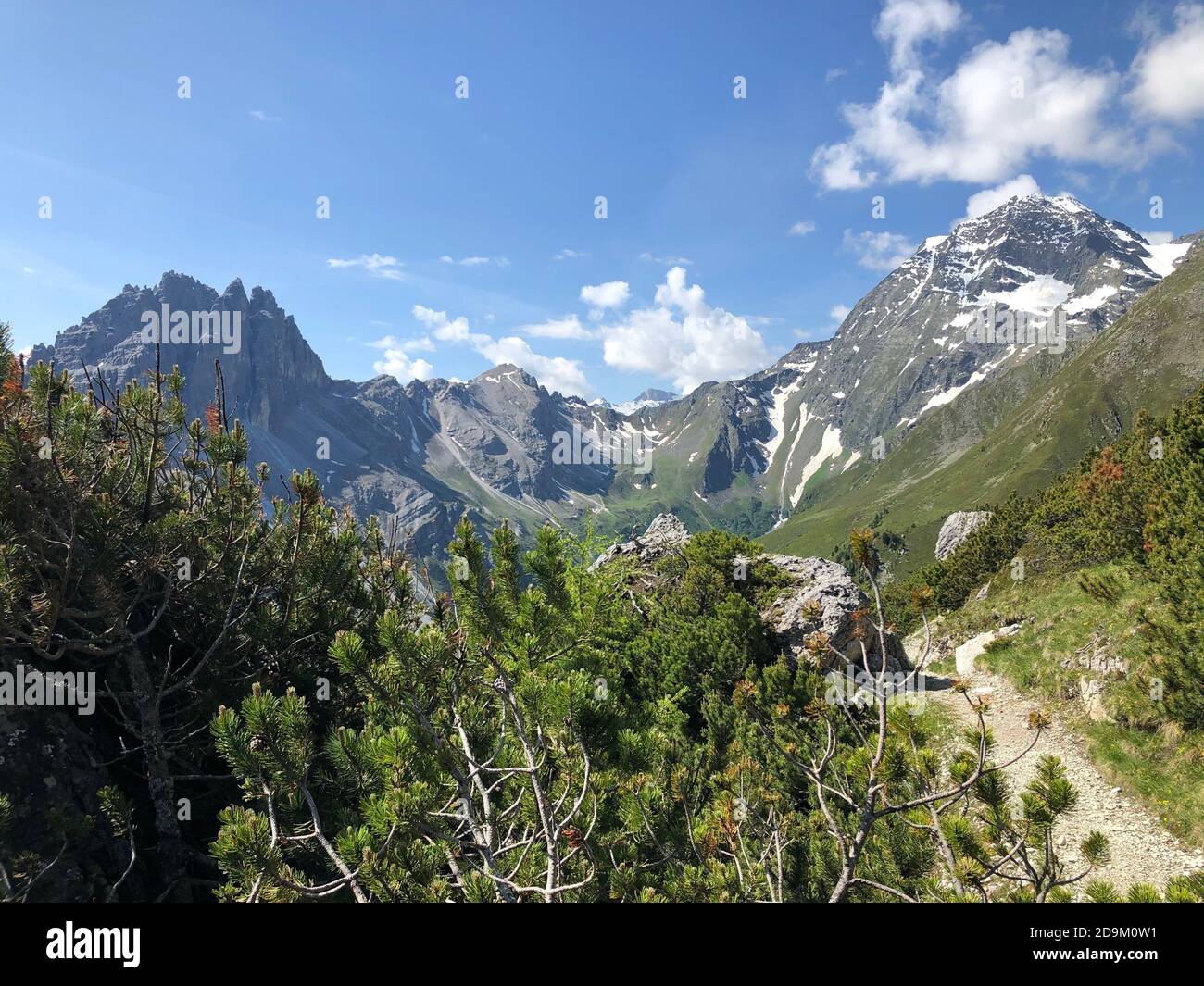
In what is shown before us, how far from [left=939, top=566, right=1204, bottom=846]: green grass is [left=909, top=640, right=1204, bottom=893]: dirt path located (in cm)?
28

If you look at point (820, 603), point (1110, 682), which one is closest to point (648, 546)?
point (820, 603)

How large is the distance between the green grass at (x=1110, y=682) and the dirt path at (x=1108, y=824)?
28 cm

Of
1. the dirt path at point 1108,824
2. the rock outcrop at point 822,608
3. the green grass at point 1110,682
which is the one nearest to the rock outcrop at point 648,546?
the rock outcrop at point 822,608

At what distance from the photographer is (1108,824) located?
12.8 metres

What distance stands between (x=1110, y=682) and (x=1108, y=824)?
17.7 ft

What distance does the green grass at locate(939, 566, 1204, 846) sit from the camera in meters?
12.9

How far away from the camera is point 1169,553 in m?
16.9

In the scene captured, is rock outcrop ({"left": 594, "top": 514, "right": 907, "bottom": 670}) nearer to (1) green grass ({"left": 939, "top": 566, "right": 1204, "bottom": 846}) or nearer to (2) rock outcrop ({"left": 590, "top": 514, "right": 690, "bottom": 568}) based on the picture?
(2) rock outcrop ({"left": 590, "top": 514, "right": 690, "bottom": 568})

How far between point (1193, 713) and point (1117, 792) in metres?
2.53

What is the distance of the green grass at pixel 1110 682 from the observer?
12859mm

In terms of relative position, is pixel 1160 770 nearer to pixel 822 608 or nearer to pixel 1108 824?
pixel 1108 824
